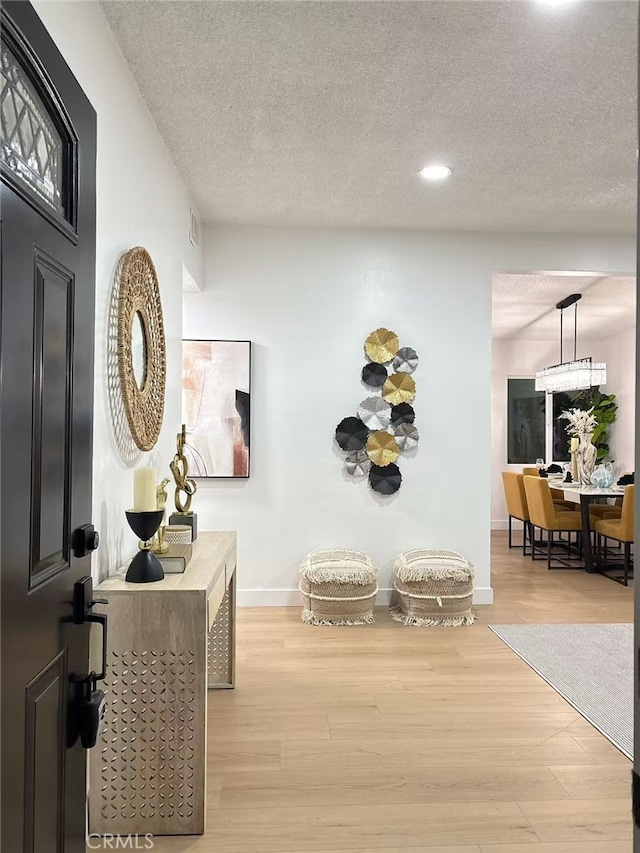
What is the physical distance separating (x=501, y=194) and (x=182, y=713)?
3359mm

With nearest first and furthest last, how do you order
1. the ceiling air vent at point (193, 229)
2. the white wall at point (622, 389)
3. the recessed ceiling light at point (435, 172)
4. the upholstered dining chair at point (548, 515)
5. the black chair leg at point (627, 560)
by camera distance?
the recessed ceiling light at point (435, 172) → the ceiling air vent at point (193, 229) → the black chair leg at point (627, 560) → the upholstered dining chair at point (548, 515) → the white wall at point (622, 389)

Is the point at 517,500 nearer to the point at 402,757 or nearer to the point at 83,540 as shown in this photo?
the point at 402,757

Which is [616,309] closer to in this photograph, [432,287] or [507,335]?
[507,335]

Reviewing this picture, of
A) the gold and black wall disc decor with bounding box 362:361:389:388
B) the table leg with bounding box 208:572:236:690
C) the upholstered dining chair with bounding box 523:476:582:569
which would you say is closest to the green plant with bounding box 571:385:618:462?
the upholstered dining chair with bounding box 523:476:582:569

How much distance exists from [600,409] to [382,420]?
493 centimetres

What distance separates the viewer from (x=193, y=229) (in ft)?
13.4

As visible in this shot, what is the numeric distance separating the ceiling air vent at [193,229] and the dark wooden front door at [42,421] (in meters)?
2.55

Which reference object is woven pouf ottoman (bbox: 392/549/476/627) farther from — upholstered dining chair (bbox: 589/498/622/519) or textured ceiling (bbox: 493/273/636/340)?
upholstered dining chair (bbox: 589/498/622/519)

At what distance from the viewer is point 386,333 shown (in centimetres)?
460

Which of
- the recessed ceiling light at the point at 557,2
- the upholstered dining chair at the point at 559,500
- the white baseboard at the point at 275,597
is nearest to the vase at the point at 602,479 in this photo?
the upholstered dining chair at the point at 559,500

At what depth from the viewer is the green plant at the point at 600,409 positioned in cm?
828

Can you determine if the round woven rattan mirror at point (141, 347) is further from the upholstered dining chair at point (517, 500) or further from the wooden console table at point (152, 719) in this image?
the upholstered dining chair at point (517, 500)

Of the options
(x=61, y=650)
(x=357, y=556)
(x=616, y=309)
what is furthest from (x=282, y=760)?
(x=616, y=309)

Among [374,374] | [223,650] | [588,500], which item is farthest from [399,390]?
[588,500]
